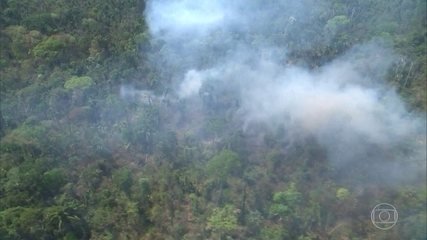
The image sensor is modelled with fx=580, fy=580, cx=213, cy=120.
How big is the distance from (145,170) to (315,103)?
8981mm

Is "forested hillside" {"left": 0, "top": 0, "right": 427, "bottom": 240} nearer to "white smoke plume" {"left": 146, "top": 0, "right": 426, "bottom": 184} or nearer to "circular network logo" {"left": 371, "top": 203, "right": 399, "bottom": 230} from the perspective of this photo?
"white smoke plume" {"left": 146, "top": 0, "right": 426, "bottom": 184}

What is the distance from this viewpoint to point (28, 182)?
25.2m

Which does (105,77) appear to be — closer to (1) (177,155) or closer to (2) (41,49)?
(2) (41,49)

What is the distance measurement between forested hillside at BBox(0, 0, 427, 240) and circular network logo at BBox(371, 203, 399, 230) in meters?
0.32

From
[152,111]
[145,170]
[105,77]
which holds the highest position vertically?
[105,77]

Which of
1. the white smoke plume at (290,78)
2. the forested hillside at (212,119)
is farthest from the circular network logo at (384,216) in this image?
the white smoke plume at (290,78)

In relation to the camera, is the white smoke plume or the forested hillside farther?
the white smoke plume

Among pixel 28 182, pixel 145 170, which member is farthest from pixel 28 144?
pixel 145 170

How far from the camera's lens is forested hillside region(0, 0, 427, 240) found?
2406 centimetres

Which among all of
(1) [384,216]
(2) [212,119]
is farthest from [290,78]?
(1) [384,216]

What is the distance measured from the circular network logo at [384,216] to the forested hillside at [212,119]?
1.05 feet

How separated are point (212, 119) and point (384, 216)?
379 inches

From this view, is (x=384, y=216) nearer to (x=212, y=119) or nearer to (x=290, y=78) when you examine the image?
(x=212, y=119)

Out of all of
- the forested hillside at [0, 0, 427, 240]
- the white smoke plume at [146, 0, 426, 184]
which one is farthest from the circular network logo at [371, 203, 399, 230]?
the white smoke plume at [146, 0, 426, 184]
